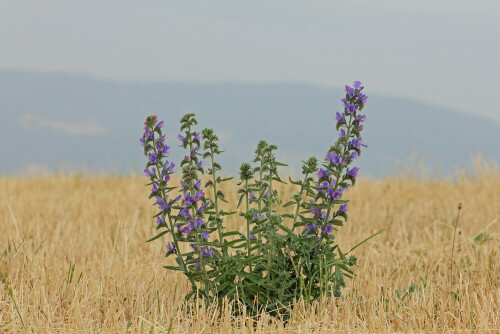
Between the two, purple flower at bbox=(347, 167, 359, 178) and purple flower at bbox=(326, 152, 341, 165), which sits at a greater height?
purple flower at bbox=(326, 152, 341, 165)

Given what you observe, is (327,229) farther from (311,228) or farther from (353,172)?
(353,172)

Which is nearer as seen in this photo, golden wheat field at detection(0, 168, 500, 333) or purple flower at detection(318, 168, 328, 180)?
purple flower at detection(318, 168, 328, 180)

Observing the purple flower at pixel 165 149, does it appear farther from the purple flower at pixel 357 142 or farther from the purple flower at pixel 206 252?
the purple flower at pixel 357 142

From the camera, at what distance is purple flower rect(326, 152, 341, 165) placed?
338 cm

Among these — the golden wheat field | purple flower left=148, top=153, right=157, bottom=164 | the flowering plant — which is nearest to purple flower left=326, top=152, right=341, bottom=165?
the flowering plant

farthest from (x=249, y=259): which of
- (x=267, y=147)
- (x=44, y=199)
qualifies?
(x=44, y=199)

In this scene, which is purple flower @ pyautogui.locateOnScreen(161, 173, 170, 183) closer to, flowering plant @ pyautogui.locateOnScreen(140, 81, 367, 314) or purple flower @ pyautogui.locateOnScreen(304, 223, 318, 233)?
flowering plant @ pyautogui.locateOnScreen(140, 81, 367, 314)

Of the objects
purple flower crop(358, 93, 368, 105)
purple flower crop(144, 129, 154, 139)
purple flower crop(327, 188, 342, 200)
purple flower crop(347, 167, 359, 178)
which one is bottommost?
purple flower crop(327, 188, 342, 200)

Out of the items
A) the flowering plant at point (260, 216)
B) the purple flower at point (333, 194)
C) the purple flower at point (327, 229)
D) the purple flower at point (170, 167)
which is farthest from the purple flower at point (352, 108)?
the purple flower at point (170, 167)

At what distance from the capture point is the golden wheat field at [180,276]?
11.6 ft

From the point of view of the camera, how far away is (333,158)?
3.38 m

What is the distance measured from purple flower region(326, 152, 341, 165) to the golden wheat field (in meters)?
0.91

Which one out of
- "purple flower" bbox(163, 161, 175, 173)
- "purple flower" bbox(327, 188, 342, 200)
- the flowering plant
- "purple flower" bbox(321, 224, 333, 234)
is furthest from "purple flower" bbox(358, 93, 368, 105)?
"purple flower" bbox(163, 161, 175, 173)

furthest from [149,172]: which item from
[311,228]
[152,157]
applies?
[311,228]
